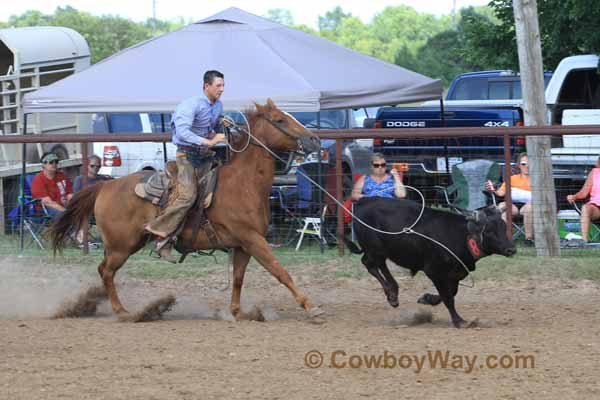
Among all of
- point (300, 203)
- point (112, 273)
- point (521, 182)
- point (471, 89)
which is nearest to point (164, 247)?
point (112, 273)

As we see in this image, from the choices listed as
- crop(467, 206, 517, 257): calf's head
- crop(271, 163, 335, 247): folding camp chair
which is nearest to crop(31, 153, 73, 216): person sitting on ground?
crop(271, 163, 335, 247): folding camp chair

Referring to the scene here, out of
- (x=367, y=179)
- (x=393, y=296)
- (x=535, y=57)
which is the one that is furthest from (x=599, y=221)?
(x=393, y=296)

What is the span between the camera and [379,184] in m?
11.5

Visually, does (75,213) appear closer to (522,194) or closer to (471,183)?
(471,183)

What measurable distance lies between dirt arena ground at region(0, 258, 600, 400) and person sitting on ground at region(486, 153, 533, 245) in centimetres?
143

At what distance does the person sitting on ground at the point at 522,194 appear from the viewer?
12.1 metres

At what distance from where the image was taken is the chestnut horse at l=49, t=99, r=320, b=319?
29.4 ft

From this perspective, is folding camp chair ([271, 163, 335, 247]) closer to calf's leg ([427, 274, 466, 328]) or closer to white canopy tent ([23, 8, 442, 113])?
white canopy tent ([23, 8, 442, 113])

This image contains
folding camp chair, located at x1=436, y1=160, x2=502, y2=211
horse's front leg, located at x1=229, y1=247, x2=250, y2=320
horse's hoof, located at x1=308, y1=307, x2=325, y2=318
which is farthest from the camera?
folding camp chair, located at x1=436, y1=160, x2=502, y2=211

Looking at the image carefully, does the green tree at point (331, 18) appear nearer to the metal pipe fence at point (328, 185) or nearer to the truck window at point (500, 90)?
the truck window at point (500, 90)

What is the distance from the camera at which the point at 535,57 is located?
39.7ft

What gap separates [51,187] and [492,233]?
679 centimetres

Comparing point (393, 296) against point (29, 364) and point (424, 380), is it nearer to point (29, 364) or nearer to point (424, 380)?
point (424, 380)

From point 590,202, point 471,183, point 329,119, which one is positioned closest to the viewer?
point 590,202
